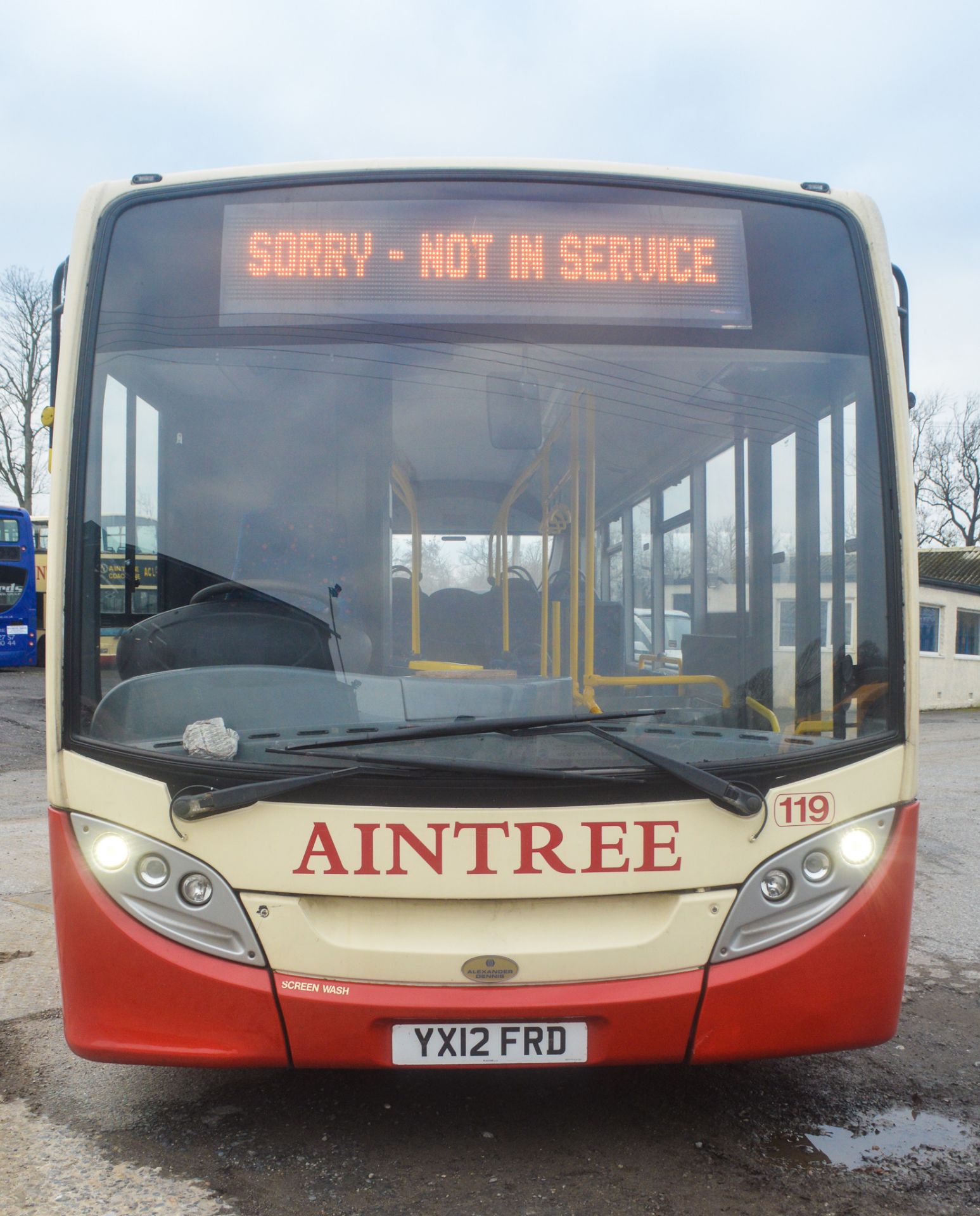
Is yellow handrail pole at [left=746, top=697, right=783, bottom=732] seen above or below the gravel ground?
above

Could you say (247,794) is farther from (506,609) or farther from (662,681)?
(662,681)

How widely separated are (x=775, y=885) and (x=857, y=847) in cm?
24

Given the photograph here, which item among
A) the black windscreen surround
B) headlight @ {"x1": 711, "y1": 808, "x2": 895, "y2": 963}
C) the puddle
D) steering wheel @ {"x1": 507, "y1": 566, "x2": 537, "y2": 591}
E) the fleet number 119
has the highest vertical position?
the black windscreen surround

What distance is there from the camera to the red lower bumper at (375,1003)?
2.60 metres

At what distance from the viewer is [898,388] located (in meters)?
2.95

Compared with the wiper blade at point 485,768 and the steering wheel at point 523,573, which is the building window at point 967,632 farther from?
the wiper blade at point 485,768

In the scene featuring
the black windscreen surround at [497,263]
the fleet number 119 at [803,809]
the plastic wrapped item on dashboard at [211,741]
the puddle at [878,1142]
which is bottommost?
the puddle at [878,1142]

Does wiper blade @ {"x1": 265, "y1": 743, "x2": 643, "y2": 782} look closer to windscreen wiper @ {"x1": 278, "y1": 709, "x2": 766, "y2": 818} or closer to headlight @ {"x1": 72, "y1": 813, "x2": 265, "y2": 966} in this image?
windscreen wiper @ {"x1": 278, "y1": 709, "x2": 766, "y2": 818}

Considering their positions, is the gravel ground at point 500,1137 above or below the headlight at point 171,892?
below

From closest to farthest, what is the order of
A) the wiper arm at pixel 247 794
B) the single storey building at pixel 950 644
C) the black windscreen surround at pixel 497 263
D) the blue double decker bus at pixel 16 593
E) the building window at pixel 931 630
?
the wiper arm at pixel 247 794 < the black windscreen surround at pixel 497 263 < the blue double decker bus at pixel 16 593 < the single storey building at pixel 950 644 < the building window at pixel 931 630

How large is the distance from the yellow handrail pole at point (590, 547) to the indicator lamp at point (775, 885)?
647 millimetres

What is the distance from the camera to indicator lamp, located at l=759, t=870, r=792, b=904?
269 centimetres

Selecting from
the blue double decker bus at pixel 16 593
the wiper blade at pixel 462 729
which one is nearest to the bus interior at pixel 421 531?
the wiper blade at pixel 462 729

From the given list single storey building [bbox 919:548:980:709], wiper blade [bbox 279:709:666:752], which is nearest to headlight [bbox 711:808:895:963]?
wiper blade [bbox 279:709:666:752]
